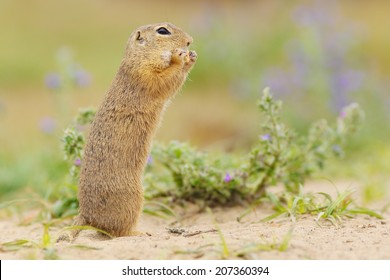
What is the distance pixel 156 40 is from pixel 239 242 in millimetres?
1409

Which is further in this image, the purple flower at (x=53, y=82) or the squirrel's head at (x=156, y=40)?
the purple flower at (x=53, y=82)

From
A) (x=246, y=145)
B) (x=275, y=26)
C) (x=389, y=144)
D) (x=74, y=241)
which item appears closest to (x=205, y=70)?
(x=275, y=26)

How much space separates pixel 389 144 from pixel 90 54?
675 centimetres

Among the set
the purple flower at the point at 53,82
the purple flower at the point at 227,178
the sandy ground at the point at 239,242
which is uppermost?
the purple flower at the point at 53,82

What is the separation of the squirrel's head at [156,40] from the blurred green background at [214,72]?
4.00ft

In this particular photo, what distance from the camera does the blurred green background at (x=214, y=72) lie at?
21.3 ft

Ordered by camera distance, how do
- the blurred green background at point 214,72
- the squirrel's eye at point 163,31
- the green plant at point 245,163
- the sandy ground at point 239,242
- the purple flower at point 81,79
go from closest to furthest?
the sandy ground at point 239,242 < the squirrel's eye at point 163,31 < the green plant at point 245,163 < the purple flower at point 81,79 < the blurred green background at point 214,72

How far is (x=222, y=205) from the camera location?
4750 mm

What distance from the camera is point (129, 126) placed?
3828 mm

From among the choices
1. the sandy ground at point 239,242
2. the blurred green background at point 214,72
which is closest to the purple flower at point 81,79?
the blurred green background at point 214,72

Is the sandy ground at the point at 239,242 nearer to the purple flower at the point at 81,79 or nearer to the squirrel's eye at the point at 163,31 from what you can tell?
the squirrel's eye at the point at 163,31

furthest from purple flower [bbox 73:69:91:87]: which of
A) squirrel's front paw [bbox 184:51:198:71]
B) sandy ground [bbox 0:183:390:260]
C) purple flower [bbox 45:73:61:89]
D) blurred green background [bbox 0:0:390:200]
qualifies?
squirrel's front paw [bbox 184:51:198:71]

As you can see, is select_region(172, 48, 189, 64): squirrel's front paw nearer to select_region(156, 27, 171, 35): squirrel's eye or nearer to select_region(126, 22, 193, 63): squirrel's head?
select_region(126, 22, 193, 63): squirrel's head

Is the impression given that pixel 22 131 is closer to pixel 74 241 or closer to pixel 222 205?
pixel 222 205
